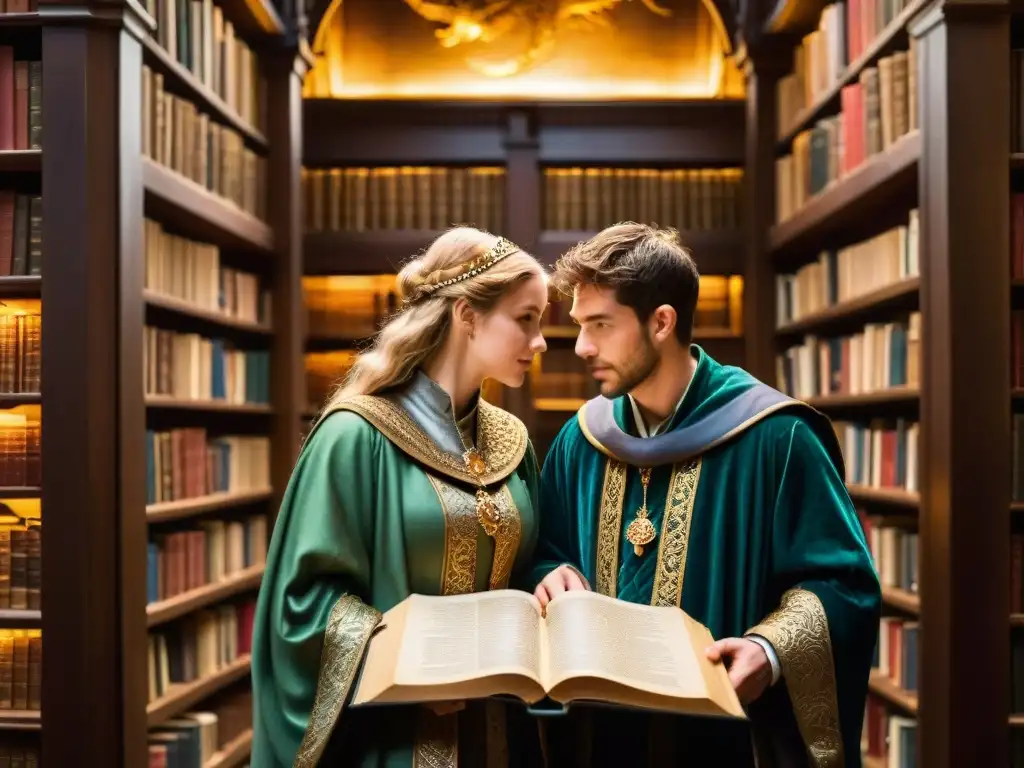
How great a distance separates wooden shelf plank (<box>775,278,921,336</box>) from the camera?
4227mm

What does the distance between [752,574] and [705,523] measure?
134mm

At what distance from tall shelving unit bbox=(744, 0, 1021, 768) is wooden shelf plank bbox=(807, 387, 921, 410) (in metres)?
0.01

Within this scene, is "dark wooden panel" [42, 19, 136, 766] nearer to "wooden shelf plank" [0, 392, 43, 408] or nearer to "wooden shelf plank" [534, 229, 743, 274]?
"wooden shelf plank" [0, 392, 43, 408]

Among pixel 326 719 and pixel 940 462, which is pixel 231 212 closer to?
pixel 940 462

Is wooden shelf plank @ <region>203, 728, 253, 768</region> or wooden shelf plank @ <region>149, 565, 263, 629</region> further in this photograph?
wooden shelf plank @ <region>203, 728, 253, 768</region>

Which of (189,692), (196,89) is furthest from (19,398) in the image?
(196,89)

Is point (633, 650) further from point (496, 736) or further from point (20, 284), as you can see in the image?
point (20, 284)

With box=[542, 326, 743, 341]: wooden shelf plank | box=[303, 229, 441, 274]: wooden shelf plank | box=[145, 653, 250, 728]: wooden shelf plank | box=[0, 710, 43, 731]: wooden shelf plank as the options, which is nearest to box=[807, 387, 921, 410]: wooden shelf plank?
box=[542, 326, 743, 341]: wooden shelf plank

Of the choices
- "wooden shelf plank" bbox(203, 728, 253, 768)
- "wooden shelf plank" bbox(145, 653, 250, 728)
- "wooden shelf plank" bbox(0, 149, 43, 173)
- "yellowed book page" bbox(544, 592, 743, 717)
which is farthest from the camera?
"wooden shelf plank" bbox(203, 728, 253, 768)

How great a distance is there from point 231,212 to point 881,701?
3415 millimetres

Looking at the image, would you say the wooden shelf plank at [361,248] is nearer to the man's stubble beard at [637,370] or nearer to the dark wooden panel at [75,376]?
the dark wooden panel at [75,376]

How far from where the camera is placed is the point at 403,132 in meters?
6.32

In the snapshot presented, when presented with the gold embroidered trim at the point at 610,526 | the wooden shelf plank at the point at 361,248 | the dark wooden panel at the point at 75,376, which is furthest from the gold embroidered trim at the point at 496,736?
the wooden shelf plank at the point at 361,248

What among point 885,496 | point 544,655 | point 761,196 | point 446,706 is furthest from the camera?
point 761,196
